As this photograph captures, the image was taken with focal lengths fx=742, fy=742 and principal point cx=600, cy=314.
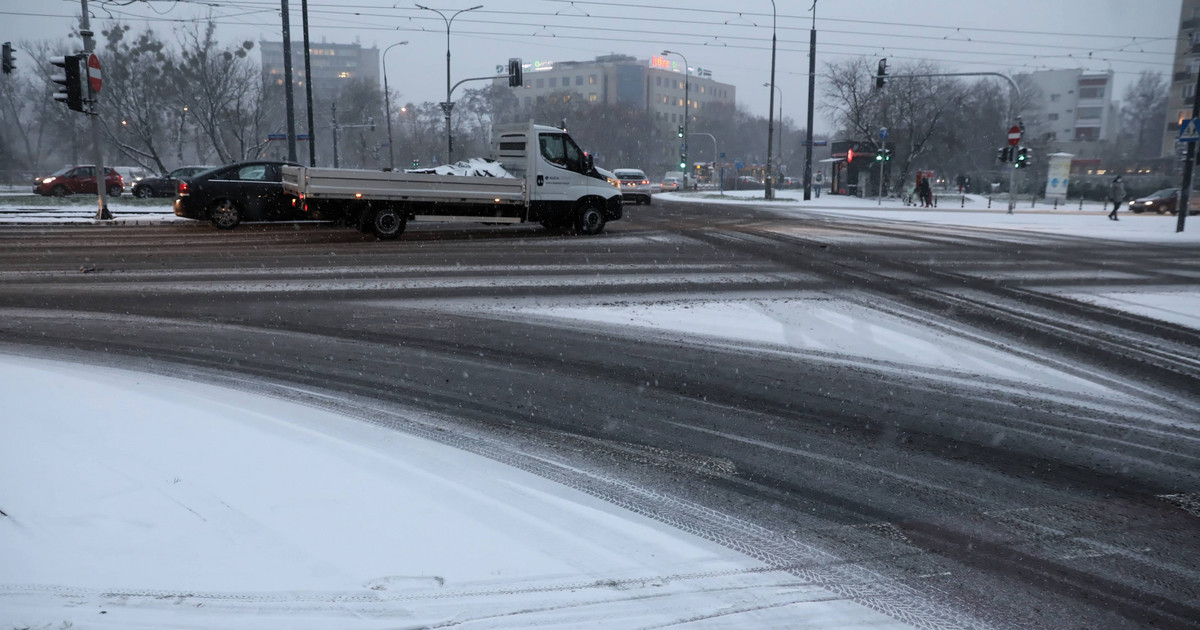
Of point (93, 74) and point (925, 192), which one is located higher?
point (93, 74)

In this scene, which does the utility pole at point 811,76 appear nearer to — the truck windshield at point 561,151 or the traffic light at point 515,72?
the traffic light at point 515,72

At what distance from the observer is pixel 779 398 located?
571 cm

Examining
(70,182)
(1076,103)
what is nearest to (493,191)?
(70,182)

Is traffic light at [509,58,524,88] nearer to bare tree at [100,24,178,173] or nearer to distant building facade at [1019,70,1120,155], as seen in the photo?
bare tree at [100,24,178,173]

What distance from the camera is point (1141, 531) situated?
3688mm

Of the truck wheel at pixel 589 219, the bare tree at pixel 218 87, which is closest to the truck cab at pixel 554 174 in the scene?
the truck wheel at pixel 589 219

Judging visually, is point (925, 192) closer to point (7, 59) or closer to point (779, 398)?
point (779, 398)

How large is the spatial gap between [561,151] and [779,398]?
41.7ft

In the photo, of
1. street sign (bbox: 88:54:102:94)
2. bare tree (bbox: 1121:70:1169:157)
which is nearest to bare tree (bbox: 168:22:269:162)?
street sign (bbox: 88:54:102:94)

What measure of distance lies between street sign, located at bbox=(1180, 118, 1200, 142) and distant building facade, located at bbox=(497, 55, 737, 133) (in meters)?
103

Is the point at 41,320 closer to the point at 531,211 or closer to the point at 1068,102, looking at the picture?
the point at 531,211

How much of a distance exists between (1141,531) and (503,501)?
319 cm

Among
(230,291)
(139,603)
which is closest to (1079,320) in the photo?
(139,603)

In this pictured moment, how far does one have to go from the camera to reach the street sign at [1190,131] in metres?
20.5
